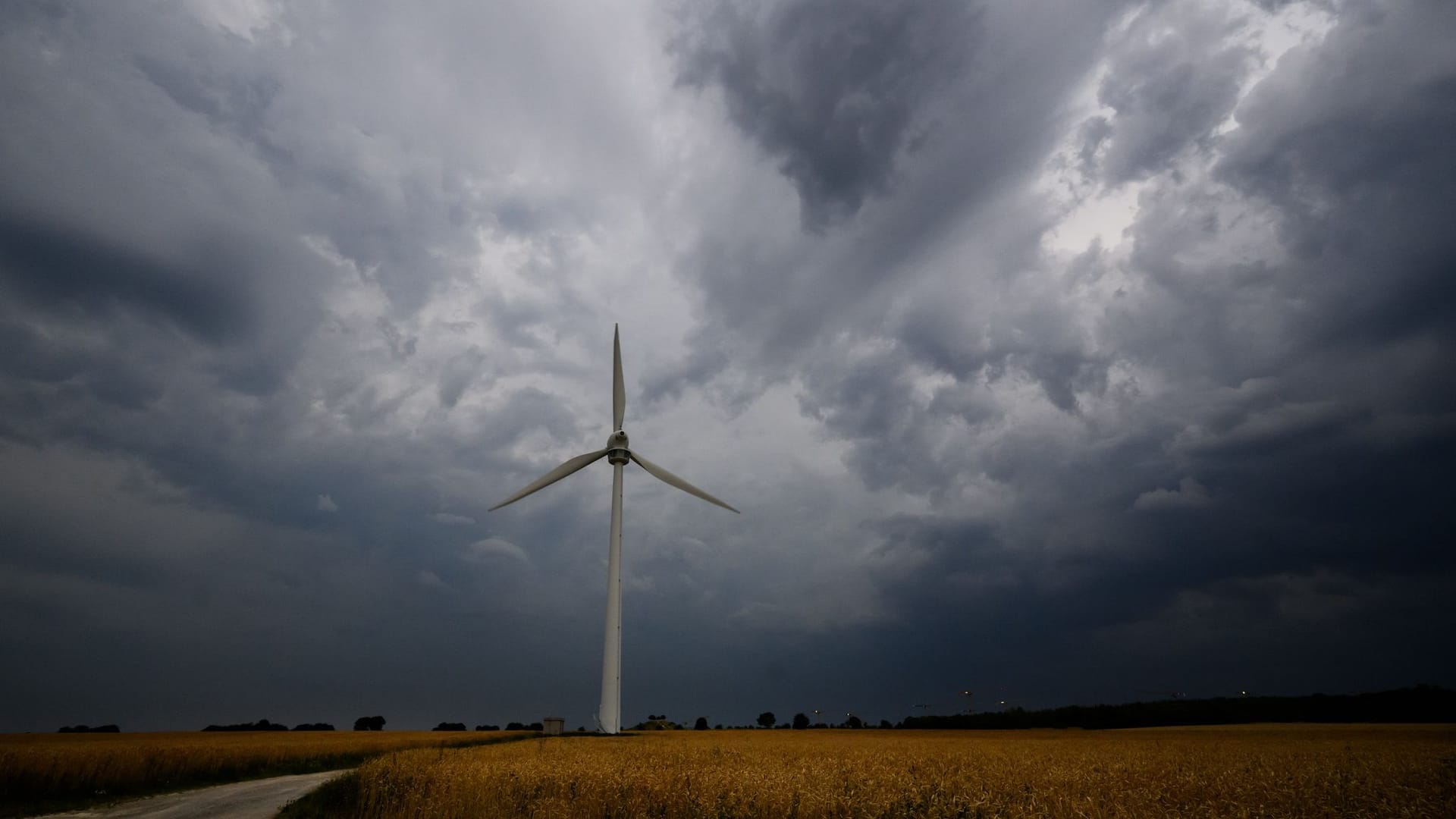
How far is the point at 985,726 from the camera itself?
123312 mm

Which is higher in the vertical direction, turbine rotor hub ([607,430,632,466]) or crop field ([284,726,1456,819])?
turbine rotor hub ([607,430,632,466])

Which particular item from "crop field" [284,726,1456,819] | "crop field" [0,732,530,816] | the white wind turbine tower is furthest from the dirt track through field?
the white wind turbine tower

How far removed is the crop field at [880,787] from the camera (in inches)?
581

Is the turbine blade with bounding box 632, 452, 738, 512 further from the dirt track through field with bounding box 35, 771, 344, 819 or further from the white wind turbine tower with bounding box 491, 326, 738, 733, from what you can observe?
the dirt track through field with bounding box 35, 771, 344, 819

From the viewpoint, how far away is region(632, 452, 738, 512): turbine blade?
7688 centimetres

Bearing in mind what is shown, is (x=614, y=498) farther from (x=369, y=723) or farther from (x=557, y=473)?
(x=369, y=723)

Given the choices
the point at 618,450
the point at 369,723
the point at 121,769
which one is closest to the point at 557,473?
the point at 618,450

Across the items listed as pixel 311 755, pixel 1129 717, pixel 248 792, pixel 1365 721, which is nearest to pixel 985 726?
pixel 1129 717

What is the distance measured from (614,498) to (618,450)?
663 cm

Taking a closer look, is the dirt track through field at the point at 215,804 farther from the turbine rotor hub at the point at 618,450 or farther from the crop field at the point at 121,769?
the turbine rotor hub at the point at 618,450

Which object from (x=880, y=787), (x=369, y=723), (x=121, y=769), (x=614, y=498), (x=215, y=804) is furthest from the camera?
(x=369, y=723)

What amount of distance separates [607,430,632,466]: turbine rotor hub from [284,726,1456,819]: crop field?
166 ft

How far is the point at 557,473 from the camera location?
77250 millimetres

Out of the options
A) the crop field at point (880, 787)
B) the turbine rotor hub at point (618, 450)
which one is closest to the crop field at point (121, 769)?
the crop field at point (880, 787)
